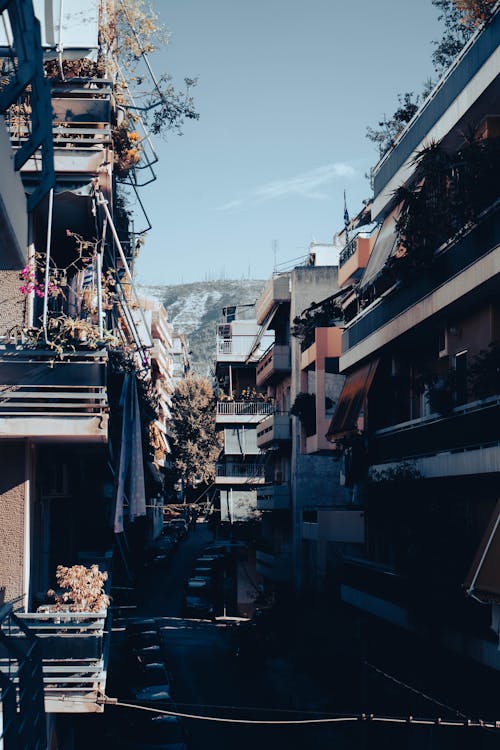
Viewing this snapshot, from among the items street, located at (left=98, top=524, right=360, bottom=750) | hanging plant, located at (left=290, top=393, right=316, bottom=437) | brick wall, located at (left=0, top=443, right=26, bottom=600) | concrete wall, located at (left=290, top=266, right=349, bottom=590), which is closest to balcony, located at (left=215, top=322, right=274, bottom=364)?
concrete wall, located at (left=290, top=266, right=349, bottom=590)

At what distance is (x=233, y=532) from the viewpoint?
2044 inches

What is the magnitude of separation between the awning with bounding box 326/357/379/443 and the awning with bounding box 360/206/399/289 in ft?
5.90

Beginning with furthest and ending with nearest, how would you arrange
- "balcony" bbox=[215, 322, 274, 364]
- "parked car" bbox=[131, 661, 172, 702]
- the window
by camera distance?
"balcony" bbox=[215, 322, 274, 364], "parked car" bbox=[131, 661, 172, 702], the window

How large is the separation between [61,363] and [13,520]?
2.36 meters

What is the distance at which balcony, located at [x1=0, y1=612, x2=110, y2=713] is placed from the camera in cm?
1255

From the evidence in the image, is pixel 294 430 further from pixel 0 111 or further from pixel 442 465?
pixel 0 111

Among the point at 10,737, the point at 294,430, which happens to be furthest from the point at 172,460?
the point at 10,737

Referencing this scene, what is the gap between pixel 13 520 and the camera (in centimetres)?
1437

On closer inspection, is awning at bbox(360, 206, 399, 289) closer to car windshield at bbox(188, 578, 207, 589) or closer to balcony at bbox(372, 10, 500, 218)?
balcony at bbox(372, 10, 500, 218)

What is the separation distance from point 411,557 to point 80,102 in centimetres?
858

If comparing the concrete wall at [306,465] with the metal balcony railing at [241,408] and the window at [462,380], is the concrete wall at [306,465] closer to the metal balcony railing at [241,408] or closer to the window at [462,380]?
the metal balcony railing at [241,408]

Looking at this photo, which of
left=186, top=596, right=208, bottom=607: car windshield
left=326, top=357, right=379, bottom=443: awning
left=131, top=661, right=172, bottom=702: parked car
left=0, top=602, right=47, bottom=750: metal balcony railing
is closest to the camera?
left=0, top=602, right=47, bottom=750: metal balcony railing

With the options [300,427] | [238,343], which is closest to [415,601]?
[300,427]

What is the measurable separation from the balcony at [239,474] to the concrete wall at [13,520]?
39.7 meters
